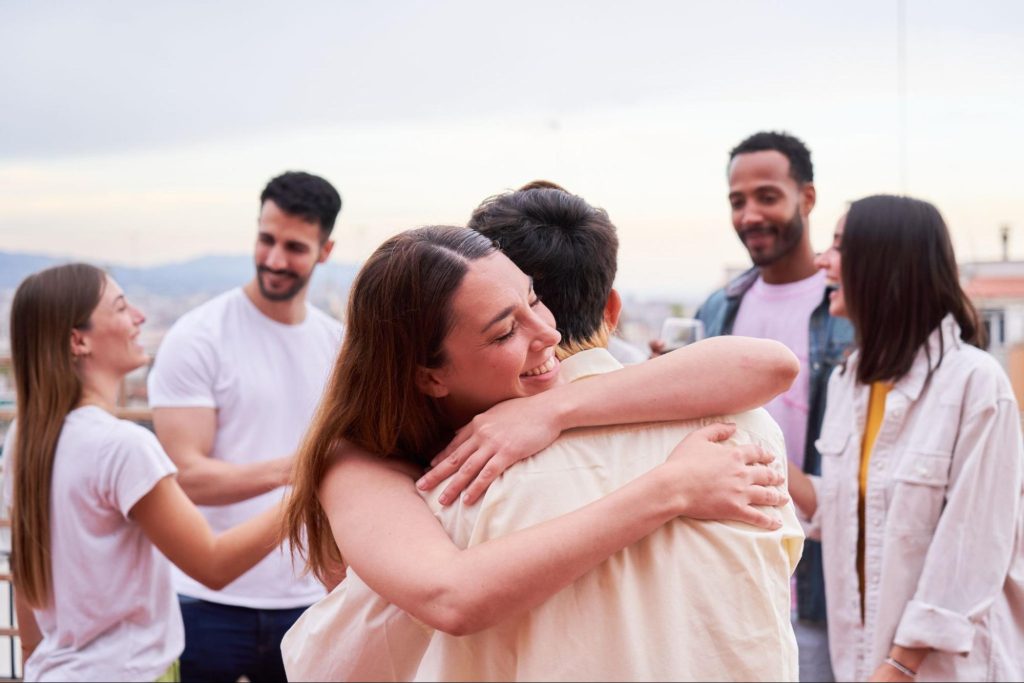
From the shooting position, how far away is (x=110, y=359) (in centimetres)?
206

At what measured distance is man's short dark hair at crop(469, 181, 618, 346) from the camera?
1.15 meters

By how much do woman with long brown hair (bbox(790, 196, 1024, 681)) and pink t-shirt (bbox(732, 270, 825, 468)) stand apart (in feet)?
1.04

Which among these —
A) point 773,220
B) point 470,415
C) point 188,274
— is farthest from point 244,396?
point 188,274

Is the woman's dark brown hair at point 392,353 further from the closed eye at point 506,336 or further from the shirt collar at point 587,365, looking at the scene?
the shirt collar at point 587,365

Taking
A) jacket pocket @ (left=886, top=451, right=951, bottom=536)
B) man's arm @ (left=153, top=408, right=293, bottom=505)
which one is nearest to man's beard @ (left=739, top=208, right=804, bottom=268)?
jacket pocket @ (left=886, top=451, right=951, bottom=536)

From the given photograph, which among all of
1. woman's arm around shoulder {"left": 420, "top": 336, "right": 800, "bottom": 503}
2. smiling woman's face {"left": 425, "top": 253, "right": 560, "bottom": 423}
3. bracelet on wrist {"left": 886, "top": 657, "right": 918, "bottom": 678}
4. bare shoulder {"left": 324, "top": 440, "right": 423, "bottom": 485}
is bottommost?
bracelet on wrist {"left": 886, "top": 657, "right": 918, "bottom": 678}

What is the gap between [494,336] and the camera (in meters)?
1.05

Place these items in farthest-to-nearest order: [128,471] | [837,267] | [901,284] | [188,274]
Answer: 1. [188,274]
2. [837,267]
3. [901,284]
4. [128,471]

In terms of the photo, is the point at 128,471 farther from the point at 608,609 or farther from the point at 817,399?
the point at 817,399

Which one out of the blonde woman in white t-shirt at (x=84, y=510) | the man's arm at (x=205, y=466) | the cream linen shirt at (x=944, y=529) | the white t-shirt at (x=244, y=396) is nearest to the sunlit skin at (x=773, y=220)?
the cream linen shirt at (x=944, y=529)

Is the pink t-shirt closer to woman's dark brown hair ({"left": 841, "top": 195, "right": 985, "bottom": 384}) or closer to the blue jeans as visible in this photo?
woman's dark brown hair ({"left": 841, "top": 195, "right": 985, "bottom": 384})

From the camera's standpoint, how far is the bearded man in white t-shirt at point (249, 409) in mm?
2527

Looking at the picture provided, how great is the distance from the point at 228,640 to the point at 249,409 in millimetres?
618

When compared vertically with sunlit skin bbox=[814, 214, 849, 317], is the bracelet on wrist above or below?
below
